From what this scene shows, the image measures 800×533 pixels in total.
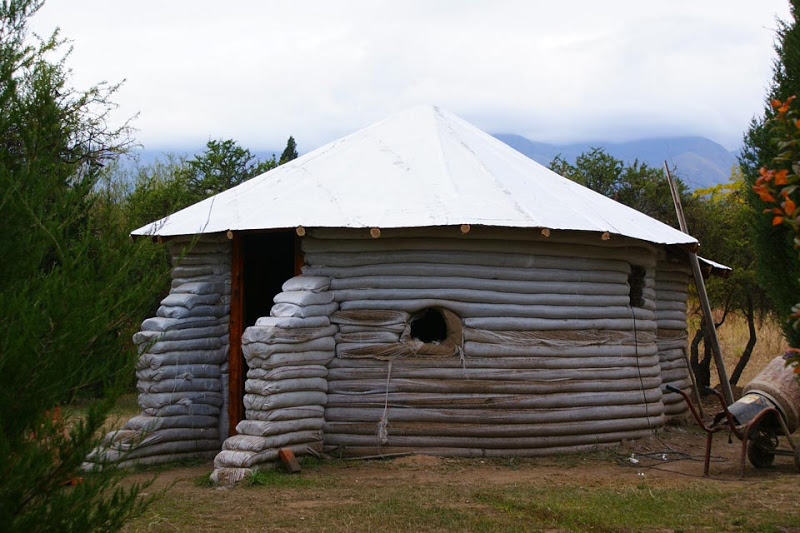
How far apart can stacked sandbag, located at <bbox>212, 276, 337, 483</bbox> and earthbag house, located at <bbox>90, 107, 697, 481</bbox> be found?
18 mm

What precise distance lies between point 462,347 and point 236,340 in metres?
2.74

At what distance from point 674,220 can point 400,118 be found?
897cm

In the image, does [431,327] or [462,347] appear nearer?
[462,347]

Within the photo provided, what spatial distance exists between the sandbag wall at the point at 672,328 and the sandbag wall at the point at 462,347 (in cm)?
291

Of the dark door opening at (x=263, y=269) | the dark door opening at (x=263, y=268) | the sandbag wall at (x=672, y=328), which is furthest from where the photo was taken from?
the sandbag wall at (x=672, y=328)

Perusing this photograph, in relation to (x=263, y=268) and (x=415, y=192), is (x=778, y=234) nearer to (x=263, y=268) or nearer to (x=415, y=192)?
(x=415, y=192)

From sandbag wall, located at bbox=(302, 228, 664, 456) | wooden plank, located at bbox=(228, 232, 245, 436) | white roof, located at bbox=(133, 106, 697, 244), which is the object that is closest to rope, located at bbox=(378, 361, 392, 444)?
sandbag wall, located at bbox=(302, 228, 664, 456)

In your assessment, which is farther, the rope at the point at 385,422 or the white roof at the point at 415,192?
the white roof at the point at 415,192

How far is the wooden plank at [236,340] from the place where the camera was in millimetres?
10492

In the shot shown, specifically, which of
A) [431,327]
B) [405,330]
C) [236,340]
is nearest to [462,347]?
[405,330]

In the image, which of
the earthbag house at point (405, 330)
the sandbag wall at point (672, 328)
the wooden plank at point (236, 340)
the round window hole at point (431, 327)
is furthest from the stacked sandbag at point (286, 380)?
the sandbag wall at point (672, 328)

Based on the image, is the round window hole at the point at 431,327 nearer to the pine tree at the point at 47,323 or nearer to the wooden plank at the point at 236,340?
the wooden plank at the point at 236,340

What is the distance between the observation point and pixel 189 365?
10195 millimetres

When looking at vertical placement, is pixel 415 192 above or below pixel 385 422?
above
